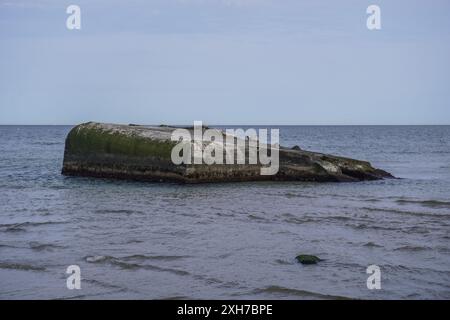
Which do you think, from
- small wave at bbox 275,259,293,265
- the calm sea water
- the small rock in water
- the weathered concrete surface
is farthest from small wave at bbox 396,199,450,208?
small wave at bbox 275,259,293,265

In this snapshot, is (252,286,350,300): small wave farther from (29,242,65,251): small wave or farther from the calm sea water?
(29,242,65,251): small wave

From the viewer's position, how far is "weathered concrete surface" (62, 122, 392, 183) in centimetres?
1748

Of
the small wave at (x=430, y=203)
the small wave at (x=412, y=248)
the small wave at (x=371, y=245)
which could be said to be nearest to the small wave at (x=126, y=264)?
the small wave at (x=371, y=245)

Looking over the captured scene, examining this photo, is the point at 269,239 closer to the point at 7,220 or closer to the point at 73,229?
the point at 73,229

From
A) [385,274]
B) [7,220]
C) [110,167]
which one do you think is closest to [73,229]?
[7,220]

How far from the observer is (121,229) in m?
10.8

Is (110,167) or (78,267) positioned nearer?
(78,267)

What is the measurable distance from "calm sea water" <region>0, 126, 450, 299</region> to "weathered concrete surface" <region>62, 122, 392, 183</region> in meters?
0.83

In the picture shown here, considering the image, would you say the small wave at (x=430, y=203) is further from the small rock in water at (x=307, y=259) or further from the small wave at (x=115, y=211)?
the small rock in water at (x=307, y=259)

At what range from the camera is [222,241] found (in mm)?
→ 9758

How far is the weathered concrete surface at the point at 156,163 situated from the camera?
1748 cm
